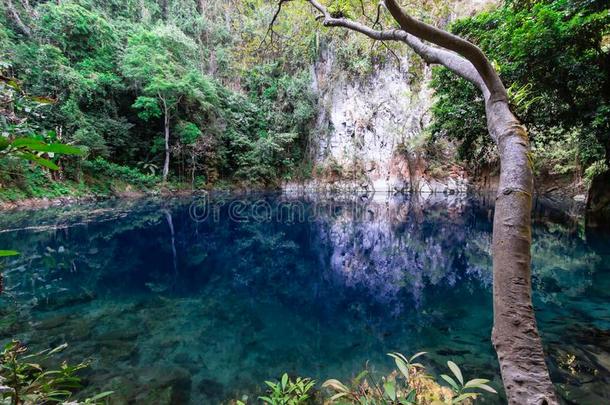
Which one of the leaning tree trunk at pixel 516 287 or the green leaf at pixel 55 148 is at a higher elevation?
the green leaf at pixel 55 148

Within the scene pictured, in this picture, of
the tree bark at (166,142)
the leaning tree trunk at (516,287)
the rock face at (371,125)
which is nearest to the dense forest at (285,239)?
→ the leaning tree trunk at (516,287)

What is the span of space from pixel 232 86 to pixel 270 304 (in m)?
23.4

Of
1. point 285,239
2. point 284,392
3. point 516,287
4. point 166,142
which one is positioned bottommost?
point 284,392

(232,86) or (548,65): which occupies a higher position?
(232,86)

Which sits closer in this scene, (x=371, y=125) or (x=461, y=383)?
(x=461, y=383)

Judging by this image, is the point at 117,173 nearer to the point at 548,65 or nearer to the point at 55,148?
the point at 55,148

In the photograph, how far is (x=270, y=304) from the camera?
4379 millimetres

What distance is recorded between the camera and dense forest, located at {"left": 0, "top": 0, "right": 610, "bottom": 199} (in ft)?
20.3

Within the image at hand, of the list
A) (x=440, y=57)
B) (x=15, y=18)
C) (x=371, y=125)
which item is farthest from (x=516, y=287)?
(x=371, y=125)

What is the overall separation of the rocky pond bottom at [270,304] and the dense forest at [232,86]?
2.09m

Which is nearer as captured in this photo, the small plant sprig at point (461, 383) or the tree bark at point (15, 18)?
the small plant sprig at point (461, 383)

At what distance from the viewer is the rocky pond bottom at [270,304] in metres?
2.82

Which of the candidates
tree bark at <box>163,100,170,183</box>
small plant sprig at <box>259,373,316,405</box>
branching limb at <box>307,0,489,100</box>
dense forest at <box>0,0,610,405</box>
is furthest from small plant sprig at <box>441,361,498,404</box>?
tree bark at <box>163,100,170,183</box>

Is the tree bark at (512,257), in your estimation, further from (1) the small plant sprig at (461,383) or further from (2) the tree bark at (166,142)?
(2) the tree bark at (166,142)
